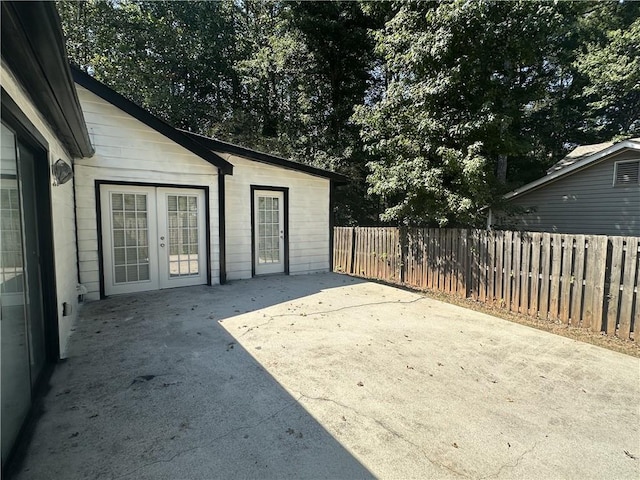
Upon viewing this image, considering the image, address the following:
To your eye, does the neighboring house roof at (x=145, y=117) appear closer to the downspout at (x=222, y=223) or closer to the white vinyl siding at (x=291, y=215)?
the downspout at (x=222, y=223)

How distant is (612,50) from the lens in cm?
1312

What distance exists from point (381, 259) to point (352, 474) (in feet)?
23.1

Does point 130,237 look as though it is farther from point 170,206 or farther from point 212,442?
point 212,442

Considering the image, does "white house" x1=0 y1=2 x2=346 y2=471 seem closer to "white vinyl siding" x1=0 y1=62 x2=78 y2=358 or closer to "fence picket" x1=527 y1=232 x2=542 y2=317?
Answer: "white vinyl siding" x1=0 y1=62 x2=78 y2=358

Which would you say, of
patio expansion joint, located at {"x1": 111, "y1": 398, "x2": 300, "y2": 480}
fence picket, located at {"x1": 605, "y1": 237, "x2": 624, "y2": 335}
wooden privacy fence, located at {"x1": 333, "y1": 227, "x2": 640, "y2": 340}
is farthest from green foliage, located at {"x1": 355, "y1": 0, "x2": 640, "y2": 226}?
patio expansion joint, located at {"x1": 111, "y1": 398, "x2": 300, "y2": 480}

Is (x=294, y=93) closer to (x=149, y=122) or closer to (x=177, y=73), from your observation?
(x=177, y=73)

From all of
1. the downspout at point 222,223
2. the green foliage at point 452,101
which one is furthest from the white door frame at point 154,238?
the green foliage at point 452,101

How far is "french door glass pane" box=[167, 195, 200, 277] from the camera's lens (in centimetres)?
642

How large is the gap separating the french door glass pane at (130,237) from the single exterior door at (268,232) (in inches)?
95.9

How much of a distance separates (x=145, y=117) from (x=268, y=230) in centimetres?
353

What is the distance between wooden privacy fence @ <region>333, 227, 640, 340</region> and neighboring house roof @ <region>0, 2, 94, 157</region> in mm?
5998

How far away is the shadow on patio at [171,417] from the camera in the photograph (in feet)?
6.36

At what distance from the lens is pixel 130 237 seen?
598cm

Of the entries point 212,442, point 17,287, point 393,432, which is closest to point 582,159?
point 393,432
